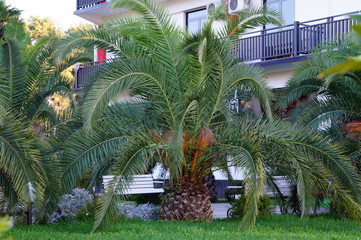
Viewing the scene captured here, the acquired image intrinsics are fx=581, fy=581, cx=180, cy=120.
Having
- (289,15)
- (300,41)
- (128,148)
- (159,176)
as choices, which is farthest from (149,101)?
(289,15)

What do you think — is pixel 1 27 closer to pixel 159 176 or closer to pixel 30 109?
pixel 30 109

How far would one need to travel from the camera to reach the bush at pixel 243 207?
12.3 metres

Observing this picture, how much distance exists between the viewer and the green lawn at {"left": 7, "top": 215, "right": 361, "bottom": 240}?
8648 mm

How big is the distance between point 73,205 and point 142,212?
58.1 inches

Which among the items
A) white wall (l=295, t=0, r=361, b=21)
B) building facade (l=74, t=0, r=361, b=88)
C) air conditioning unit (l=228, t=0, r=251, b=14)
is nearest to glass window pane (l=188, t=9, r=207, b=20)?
building facade (l=74, t=0, r=361, b=88)

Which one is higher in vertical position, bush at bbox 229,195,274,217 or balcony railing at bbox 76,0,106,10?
balcony railing at bbox 76,0,106,10

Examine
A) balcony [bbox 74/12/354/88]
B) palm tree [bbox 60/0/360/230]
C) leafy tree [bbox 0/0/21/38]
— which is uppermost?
balcony [bbox 74/12/354/88]

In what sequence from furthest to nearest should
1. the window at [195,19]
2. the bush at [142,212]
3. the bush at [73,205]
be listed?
the window at [195,19] → the bush at [142,212] → the bush at [73,205]

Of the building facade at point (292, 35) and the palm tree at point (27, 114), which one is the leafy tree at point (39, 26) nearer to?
the building facade at point (292, 35)

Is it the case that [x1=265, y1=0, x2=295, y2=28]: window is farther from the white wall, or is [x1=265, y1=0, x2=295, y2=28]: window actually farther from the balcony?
the balcony

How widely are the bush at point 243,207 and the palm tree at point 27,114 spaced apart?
13.3 ft

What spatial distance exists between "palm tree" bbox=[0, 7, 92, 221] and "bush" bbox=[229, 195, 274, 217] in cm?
407

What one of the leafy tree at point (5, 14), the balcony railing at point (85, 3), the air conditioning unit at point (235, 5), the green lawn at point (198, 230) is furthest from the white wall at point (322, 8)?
the leafy tree at point (5, 14)

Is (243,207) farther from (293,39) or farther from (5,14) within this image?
(293,39)
